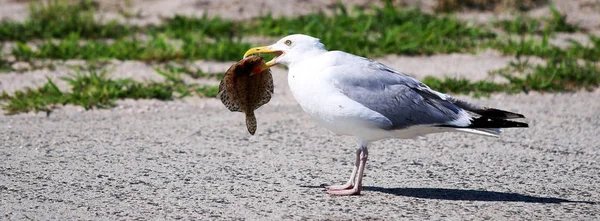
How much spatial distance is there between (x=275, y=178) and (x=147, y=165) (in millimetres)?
928

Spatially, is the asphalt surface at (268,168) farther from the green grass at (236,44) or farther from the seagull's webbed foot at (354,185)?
the green grass at (236,44)

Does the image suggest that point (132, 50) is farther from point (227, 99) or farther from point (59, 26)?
point (227, 99)

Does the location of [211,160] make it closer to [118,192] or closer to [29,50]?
[118,192]

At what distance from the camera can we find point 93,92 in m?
8.21

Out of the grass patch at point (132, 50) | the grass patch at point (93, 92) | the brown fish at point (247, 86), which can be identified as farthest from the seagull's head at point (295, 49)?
the grass patch at point (132, 50)

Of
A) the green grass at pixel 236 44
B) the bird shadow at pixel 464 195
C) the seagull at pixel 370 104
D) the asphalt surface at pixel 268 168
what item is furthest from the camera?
the green grass at pixel 236 44

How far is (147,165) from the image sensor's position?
6234 mm

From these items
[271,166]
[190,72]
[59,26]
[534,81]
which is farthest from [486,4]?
[271,166]

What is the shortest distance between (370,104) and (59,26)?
6.01 m

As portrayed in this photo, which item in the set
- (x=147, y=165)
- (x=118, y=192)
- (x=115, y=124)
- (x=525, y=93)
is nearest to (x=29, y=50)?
(x=115, y=124)

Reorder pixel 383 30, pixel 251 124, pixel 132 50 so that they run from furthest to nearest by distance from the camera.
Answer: pixel 383 30 → pixel 132 50 → pixel 251 124

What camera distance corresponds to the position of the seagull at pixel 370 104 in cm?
534

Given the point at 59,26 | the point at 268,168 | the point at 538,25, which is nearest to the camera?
the point at 268,168

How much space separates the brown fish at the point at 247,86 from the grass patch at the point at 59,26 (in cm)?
483
